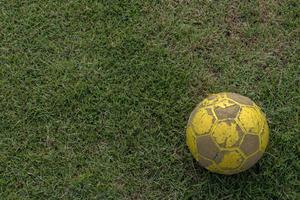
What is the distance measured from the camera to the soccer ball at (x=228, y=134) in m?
2.87

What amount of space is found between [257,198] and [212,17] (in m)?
1.45

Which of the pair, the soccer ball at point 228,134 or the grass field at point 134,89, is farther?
the grass field at point 134,89

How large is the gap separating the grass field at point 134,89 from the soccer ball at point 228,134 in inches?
14.2

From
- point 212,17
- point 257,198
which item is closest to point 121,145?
point 257,198

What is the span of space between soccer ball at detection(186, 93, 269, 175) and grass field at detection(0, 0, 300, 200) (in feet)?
1.18

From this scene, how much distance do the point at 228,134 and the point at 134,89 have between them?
0.98 metres

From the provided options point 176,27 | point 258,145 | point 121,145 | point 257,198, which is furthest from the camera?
point 176,27

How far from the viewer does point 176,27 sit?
3.81 meters

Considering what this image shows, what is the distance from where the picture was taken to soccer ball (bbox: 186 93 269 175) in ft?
9.42

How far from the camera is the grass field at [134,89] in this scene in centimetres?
333

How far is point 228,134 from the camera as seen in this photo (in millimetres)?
2861

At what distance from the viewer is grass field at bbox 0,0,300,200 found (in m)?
3.33

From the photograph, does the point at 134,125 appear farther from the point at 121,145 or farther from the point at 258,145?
the point at 258,145

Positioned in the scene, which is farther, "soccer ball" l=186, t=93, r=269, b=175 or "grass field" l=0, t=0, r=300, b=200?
"grass field" l=0, t=0, r=300, b=200
